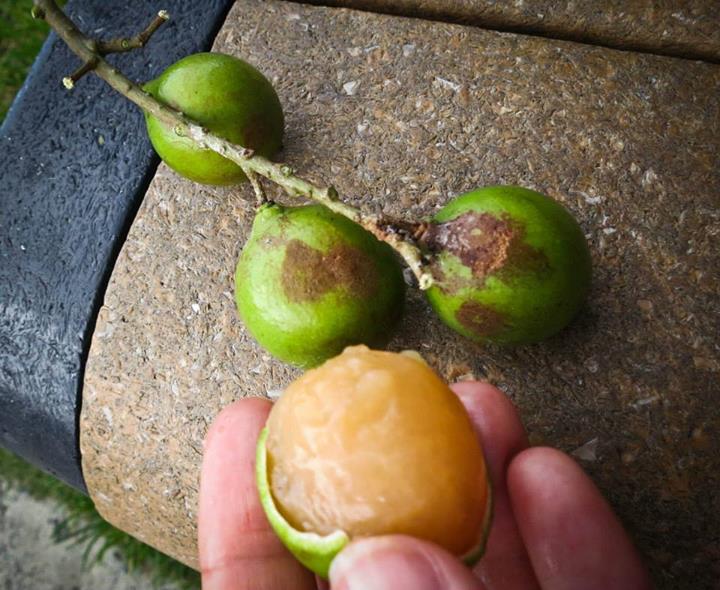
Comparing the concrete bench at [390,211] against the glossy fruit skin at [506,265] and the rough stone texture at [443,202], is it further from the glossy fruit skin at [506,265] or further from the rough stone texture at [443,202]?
the glossy fruit skin at [506,265]

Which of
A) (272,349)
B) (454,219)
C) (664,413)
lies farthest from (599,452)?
(272,349)

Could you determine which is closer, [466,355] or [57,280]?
[466,355]

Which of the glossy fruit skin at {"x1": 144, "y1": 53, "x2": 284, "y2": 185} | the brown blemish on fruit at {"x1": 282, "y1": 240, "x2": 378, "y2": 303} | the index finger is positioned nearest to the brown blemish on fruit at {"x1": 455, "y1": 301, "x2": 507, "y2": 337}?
the brown blemish on fruit at {"x1": 282, "y1": 240, "x2": 378, "y2": 303}

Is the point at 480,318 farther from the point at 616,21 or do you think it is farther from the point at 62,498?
the point at 62,498

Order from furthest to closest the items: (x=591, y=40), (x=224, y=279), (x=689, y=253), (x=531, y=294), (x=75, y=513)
A: (x=75, y=513)
(x=591, y=40)
(x=224, y=279)
(x=689, y=253)
(x=531, y=294)

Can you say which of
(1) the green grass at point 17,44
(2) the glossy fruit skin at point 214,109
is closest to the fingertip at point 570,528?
(2) the glossy fruit skin at point 214,109

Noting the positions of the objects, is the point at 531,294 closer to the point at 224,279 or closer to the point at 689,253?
the point at 689,253

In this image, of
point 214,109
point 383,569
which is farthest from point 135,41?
point 383,569
